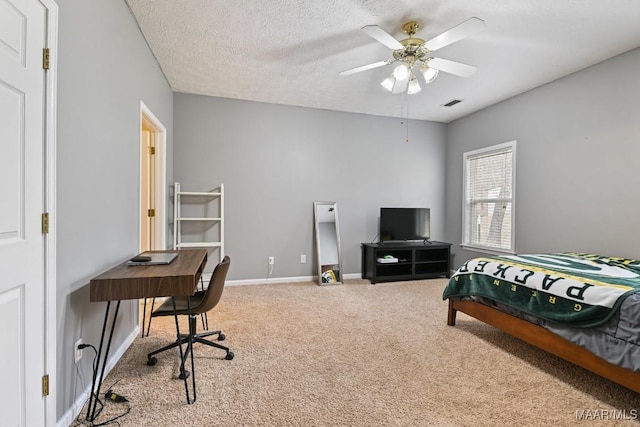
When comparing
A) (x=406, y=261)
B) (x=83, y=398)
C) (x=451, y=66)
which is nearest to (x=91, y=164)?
(x=83, y=398)

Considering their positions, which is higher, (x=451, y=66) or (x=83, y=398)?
(x=451, y=66)

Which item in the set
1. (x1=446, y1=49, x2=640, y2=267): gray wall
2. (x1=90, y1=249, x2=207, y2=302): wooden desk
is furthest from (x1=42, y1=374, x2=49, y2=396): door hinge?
(x1=446, y1=49, x2=640, y2=267): gray wall

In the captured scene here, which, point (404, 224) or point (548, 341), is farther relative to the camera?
point (404, 224)

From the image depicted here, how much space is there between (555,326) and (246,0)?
318 centimetres

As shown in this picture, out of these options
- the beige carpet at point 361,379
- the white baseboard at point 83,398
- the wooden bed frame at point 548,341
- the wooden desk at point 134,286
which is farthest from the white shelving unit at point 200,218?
the wooden bed frame at point 548,341

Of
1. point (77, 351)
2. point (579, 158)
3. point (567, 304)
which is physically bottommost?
point (77, 351)

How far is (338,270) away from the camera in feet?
15.2

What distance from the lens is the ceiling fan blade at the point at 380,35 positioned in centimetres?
214

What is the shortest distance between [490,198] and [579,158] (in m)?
1.29

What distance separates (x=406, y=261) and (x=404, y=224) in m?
0.59

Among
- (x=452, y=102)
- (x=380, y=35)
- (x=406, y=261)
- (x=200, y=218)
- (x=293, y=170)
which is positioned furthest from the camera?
(x=406, y=261)

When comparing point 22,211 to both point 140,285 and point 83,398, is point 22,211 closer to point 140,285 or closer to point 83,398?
point 140,285

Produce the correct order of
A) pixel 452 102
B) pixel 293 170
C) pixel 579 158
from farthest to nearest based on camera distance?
pixel 293 170
pixel 452 102
pixel 579 158

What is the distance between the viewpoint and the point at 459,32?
2139mm
